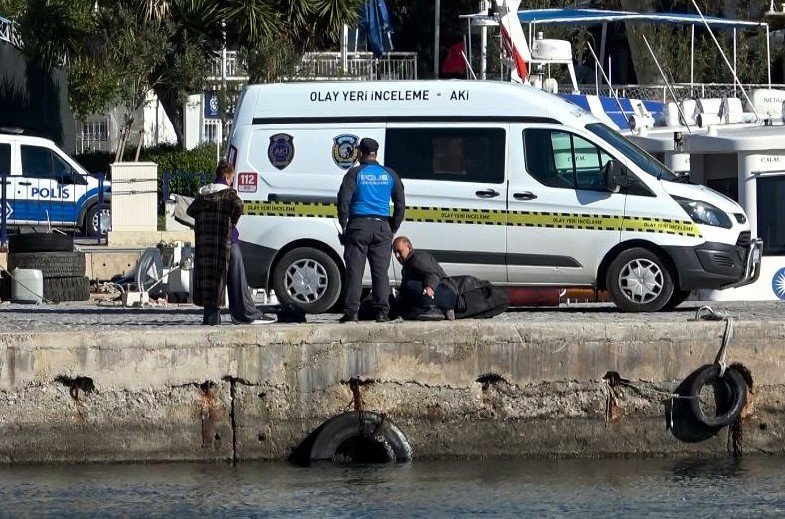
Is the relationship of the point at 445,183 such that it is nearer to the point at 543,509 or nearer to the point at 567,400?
→ the point at 567,400

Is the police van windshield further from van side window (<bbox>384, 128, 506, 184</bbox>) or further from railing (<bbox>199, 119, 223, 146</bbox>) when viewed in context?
railing (<bbox>199, 119, 223, 146</bbox>)

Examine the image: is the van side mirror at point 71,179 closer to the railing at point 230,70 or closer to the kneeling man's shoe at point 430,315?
the railing at point 230,70

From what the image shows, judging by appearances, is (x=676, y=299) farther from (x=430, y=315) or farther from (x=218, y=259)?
(x=218, y=259)

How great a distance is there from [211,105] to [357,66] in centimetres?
344

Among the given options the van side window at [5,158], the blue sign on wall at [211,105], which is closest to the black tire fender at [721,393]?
the van side window at [5,158]

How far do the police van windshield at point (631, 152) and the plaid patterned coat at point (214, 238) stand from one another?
142 inches

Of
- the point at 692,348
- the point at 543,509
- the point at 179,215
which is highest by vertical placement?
the point at 179,215

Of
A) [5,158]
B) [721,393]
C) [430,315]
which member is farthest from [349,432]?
[5,158]

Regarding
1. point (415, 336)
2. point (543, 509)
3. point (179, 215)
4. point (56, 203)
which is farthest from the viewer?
point (56, 203)

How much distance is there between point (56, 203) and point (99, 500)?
48.5 ft

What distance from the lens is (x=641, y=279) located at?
594 inches

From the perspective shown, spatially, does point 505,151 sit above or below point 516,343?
above

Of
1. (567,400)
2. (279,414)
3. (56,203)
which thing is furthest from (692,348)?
(56,203)

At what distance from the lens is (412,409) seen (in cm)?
1250
